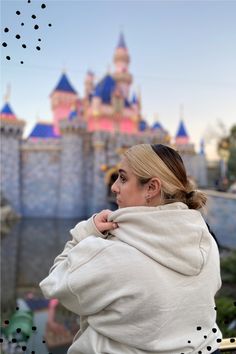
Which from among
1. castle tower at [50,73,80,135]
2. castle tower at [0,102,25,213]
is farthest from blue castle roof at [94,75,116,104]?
castle tower at [0,102,25,213]

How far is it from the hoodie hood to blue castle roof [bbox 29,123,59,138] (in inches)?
405

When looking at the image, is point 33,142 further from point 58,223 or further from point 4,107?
point 58,223

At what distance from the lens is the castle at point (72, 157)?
9312 mm

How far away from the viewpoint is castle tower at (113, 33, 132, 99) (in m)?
11.2

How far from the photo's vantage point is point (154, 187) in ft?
A: 1.51

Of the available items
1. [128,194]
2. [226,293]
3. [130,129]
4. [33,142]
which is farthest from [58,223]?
[128,194]

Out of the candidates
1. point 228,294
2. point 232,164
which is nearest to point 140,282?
point 228,294

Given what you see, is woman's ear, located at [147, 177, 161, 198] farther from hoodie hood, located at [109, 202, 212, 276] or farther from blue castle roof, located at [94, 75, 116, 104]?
blue castle roof, located at [94, 75, 116, 104]

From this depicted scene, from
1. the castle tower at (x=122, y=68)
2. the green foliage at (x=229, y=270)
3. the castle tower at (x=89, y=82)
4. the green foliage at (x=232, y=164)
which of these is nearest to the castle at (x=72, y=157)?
the castle tower at (x=122, y=68)

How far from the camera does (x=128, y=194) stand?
477mm

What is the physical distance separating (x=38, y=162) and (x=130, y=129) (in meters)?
2.93

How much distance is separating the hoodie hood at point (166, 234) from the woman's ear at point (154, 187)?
0.02 m

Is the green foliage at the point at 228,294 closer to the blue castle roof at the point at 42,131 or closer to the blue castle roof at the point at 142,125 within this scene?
the blue castle roof at the point at 142,125

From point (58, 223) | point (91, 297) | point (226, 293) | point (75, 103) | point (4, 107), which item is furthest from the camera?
point (75, 103)
